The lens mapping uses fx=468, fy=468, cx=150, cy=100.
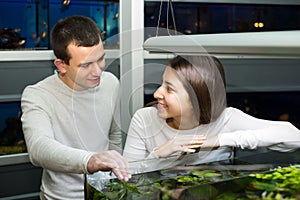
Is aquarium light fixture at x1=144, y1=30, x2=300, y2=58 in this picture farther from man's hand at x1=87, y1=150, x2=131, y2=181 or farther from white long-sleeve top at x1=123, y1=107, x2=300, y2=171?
man's hand at x1=87, y1=150, x2=131, y2=181

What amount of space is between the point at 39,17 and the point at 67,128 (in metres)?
1.06

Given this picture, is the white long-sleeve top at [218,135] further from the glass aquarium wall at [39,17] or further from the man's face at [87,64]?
the glass aquarium wall at [39,17]

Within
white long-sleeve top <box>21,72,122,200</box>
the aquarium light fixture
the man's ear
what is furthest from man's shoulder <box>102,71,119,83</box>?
the man's ear

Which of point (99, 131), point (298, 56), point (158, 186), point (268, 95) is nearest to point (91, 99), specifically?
point (99, 131)

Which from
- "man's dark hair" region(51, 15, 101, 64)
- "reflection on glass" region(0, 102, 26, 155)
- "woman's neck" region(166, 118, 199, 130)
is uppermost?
"man's dark hair" region(51, 15, 101, 64)

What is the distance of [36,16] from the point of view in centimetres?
253

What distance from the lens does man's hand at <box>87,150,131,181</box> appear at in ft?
3.17

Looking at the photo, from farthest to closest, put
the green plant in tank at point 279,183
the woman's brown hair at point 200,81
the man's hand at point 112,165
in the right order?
the woman's brown hair at point 200,81
the man's hand at point 112,165
the green plant in tank at point 279,183

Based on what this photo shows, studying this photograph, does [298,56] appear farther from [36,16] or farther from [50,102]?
[36,16]

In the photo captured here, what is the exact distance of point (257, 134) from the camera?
1234 mm

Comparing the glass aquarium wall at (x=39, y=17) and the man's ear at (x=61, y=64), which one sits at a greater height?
the glass aquarium wall at (x=39, y=17)

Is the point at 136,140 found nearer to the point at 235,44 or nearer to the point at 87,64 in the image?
the point at 87,64

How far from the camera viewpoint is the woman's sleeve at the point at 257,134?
1.16 m

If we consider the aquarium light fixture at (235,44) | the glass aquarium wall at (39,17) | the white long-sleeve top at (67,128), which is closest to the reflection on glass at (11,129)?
the glass aquarium wall at (39,17)
